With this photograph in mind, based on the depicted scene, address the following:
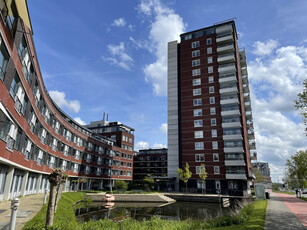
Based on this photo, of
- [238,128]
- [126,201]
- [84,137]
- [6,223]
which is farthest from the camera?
[84,137]

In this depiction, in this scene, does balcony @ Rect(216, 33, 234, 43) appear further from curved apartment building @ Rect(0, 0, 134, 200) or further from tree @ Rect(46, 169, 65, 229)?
tree @ Rect(46, 169, 65, 229)

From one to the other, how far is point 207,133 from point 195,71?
17150 mm

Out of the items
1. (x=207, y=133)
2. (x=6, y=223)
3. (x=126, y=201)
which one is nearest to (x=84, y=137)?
(x=126, y=201)

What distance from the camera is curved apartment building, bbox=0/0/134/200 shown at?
52.3 ft

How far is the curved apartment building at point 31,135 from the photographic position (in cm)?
1593

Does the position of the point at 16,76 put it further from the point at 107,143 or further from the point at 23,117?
the point at 107,143

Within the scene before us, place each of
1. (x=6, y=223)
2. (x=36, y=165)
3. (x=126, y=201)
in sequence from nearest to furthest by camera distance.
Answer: (x=6, y=223)
(x=36, y=165)
(x=126, y=201)

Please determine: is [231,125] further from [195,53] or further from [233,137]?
[195,53]

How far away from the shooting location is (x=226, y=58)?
182 ft

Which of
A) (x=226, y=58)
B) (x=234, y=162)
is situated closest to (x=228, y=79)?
(x=226, y=58)

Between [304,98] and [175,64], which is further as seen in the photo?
[175,64]

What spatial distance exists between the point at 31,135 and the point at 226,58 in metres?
47.0

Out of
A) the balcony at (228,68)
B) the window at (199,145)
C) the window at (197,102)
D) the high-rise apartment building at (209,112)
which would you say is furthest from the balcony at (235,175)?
the balcony at (228,68)

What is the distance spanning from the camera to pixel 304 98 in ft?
63.1
